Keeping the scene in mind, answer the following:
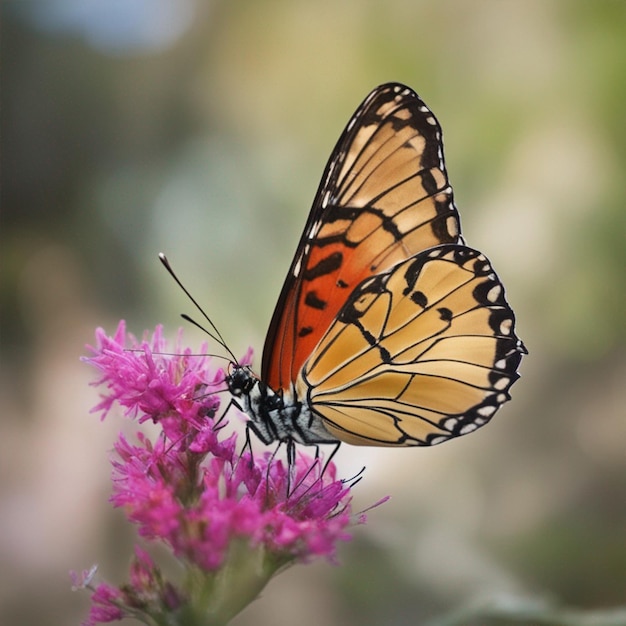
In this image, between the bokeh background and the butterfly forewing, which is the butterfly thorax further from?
the bokeh background

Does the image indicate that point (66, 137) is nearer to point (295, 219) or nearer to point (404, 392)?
point (295, 219)

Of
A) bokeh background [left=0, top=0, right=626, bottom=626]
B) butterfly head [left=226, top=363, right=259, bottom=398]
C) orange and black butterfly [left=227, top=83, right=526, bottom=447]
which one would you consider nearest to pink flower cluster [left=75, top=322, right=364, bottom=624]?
butterfly head [left=226, top=363, right=259, bottom=398]

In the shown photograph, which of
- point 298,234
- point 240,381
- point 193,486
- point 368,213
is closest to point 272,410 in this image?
point 240,381

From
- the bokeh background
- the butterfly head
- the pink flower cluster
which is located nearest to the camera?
the pink flower cluster

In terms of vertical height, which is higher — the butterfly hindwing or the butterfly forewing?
the butterfly forewing

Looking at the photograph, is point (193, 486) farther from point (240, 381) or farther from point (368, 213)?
point (368, 213)

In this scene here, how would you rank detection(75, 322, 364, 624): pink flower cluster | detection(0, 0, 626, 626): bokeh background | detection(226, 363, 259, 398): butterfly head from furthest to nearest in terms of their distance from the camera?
detection(0, 0, 626, 626): bokeh background
detection(226, 363, 259, 398): butterfly head
detection(75, 322, 364, 624): pink flower cluster
